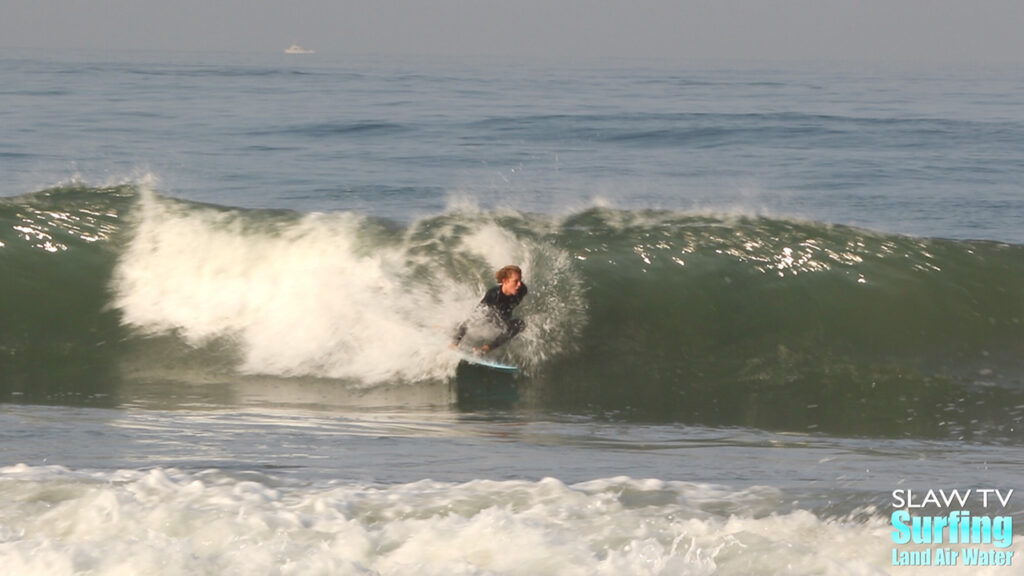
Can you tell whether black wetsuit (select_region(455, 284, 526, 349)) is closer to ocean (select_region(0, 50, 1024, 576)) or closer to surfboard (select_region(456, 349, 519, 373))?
surfboard (select_region(456, 349, 519, 373))

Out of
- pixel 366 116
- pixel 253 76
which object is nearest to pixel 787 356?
pixel 366 116

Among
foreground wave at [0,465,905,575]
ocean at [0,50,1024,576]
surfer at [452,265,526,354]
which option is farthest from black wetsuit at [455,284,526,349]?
foreground wave at [0,465,905,575]

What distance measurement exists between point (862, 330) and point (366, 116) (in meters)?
20.1

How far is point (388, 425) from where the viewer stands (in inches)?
341

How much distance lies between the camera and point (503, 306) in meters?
10.3

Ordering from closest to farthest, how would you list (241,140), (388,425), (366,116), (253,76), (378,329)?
(388,425) < (378,329) < (241,140) < (366,116) < (253,76)

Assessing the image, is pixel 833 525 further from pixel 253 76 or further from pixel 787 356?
pixel 253 76

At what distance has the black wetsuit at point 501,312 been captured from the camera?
10281 millimetres

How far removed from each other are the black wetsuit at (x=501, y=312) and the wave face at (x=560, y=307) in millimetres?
309

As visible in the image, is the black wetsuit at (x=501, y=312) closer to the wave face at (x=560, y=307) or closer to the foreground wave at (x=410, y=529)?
the wave face at (x=560, y=307)

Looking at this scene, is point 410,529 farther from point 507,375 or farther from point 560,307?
point 560,307

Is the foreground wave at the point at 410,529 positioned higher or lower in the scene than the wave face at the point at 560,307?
lower

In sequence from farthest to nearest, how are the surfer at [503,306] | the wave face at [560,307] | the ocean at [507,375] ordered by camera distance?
the wave face at [560,307] < the surfer at [503,306] < the ocean at [507,375]

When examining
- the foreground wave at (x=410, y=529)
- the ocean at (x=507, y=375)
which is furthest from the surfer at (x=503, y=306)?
the foreground wave at (x=410, y=529)
